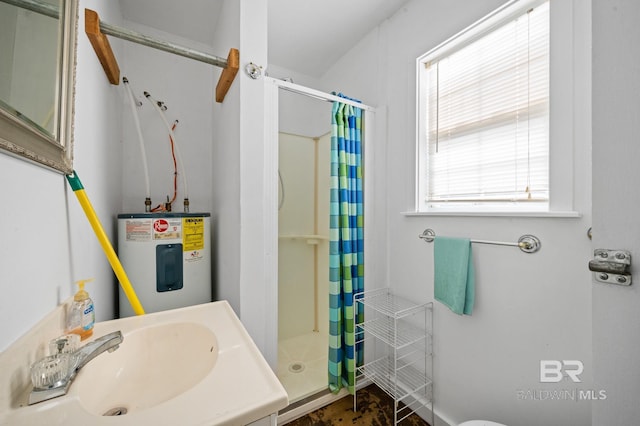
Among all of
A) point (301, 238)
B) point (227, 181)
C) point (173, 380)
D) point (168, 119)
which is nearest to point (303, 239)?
point (301, 238)

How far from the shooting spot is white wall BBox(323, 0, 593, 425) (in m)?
0.88

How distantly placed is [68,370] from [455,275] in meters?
1.35

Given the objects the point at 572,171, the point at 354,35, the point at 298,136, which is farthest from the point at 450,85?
the point at 298,136

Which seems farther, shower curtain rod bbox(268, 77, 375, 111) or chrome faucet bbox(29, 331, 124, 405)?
shower curtain rod bbox(268, 77, 375, 111)

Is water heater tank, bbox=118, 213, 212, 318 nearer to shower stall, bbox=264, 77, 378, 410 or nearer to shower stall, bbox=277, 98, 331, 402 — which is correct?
shower stall, bbox=264, 77, 378, 410

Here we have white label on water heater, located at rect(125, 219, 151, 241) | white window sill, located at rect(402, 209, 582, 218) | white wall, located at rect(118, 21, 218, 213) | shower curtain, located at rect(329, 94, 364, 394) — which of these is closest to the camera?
white window sill, located at rect(402, 209, 582, 218)

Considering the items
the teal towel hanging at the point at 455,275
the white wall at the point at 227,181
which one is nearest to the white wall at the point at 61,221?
the white wall at the point at 227,181

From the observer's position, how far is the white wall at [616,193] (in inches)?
19.1

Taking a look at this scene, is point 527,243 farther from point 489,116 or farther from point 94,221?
point 94,221

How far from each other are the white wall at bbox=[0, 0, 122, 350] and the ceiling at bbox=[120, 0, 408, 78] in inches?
13.8

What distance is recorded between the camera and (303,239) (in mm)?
2127

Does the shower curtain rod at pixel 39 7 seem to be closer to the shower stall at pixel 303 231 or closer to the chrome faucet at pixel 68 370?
the chrome faucet at pixel 68 370

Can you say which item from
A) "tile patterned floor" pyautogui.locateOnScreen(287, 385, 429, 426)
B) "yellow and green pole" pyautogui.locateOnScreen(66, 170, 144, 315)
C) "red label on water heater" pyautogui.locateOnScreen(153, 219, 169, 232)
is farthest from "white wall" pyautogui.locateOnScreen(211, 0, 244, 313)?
"tile patterned floor" pyautogui.locateOnScreen(287, 385, 429, 426)

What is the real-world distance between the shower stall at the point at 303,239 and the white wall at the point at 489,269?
1.76 feet
